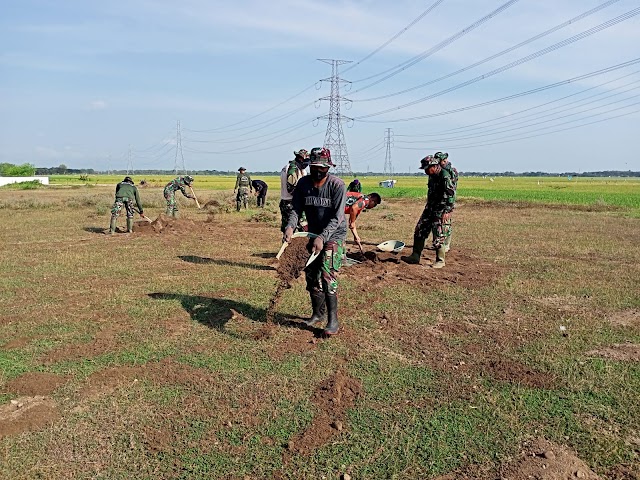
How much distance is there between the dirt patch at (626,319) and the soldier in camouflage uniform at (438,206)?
11.1ft

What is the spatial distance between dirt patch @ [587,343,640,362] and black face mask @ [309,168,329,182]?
3.42 meters

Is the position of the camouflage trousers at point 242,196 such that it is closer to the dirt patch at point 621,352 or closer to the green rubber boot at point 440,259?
the green rubber boot at point 440,259

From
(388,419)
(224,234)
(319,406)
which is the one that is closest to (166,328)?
(319,406)

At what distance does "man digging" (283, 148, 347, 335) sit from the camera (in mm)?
5805

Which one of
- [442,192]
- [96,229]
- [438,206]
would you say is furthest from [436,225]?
Answer: [96,229]

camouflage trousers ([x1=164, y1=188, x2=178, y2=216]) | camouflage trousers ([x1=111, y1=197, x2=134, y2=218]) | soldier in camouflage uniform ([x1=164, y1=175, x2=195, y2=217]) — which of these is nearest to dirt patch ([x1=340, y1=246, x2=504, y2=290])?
camouflage trousers ([x1=111, y1=197, x2=134, y2=218])

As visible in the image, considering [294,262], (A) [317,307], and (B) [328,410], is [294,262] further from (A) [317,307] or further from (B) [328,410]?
(B) [328,410]

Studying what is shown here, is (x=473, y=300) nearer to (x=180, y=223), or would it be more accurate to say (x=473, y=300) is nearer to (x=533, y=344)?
(x=533, y=344)

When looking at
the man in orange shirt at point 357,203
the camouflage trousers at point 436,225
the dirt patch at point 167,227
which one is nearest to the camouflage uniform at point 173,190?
the dirt patch at point 167,227

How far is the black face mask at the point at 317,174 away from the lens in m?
5.79

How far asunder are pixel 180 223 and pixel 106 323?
31.1 feet

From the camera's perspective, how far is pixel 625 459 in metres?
3.56

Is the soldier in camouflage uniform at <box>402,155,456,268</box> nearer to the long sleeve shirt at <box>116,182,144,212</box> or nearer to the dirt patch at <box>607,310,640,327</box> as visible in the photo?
the dirt patch at <box>607,310,640,327</box>

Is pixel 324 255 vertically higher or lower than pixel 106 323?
higher
